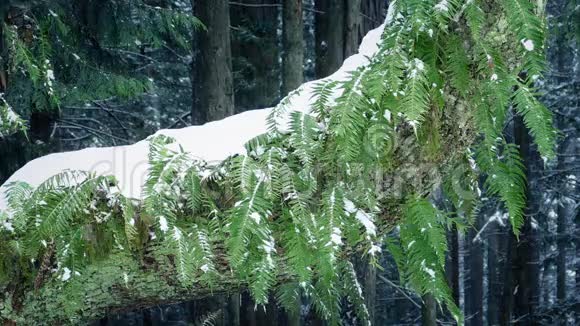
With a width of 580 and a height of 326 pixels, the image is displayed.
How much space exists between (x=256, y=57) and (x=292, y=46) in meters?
2.35

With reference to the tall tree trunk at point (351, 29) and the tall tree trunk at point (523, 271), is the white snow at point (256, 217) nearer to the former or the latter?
the tall tree trunk at point (351, 29)

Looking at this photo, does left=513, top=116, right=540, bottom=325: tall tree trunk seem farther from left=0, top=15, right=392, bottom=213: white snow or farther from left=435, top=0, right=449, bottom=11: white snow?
left=435, top=0, right=449, bottom=11: white snow

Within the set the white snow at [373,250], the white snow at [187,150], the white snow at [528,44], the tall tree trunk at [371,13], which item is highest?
the tall tree trunk at [371,13]

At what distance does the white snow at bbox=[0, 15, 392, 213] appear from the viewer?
3023 millimetres

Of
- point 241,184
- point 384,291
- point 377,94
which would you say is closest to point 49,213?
point 241,184

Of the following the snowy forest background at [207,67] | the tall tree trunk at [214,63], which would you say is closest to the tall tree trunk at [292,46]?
the snowy forest background at [207,67]

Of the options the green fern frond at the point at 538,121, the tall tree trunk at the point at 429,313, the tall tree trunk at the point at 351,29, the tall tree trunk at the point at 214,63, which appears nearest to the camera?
the green fern frond at the point at 538,121

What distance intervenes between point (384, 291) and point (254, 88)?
15731 millimetres

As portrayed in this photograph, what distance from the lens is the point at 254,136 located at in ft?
9.90

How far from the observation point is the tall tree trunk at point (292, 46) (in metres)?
9.28

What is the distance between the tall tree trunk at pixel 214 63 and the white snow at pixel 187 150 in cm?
586

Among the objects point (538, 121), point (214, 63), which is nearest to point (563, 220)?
point (214, 63)

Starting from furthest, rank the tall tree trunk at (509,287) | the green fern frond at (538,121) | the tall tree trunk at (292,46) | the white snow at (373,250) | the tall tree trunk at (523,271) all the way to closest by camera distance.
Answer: the tall tree trunk at (509,287), the tall tree trunk at (523,271), the tall tree trunk at (292,46), the white snow at (373,250), the green fern frond at (538,121)

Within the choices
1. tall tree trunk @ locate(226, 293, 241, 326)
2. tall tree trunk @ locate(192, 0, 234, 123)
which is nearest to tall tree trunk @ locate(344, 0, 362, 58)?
tall tree trunk @ locate(192, 0, 234, 123)
